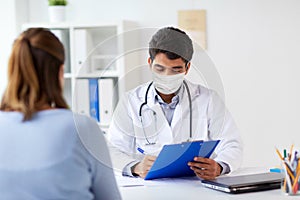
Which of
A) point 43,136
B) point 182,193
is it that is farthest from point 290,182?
point 43,136

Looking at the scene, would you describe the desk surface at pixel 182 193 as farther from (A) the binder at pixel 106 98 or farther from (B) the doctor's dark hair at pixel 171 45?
(B) the doctor's dark hair at pixel 171 45

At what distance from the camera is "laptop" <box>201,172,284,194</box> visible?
6.30ft

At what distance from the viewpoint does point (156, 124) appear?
216cm

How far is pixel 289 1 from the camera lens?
359cm

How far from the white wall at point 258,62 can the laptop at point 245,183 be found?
1.61 meters

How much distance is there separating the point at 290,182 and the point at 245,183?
0.15 m

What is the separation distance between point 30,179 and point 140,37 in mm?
851

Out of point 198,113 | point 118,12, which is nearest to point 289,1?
point 118,12

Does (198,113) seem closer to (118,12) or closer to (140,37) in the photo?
(140,37)

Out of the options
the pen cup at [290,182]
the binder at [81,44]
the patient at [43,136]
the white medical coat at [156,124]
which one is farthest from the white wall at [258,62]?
the patient at [43,136]

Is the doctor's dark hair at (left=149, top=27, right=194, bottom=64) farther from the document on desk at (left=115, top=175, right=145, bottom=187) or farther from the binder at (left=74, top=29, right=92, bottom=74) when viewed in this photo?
the binder at (left=74, top=29, right=92, bottom=74)

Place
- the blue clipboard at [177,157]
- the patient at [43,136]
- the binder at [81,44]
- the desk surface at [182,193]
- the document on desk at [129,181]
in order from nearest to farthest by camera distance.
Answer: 1. the patient at [43,136]
2. the desk surface at [182,193]
3. the blue clipboard at [177,157]
4. the document on desk at [129,181]
5. the binder at [81,44]

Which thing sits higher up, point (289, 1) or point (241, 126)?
point (289, 1)

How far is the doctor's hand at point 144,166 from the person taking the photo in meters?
2.15
